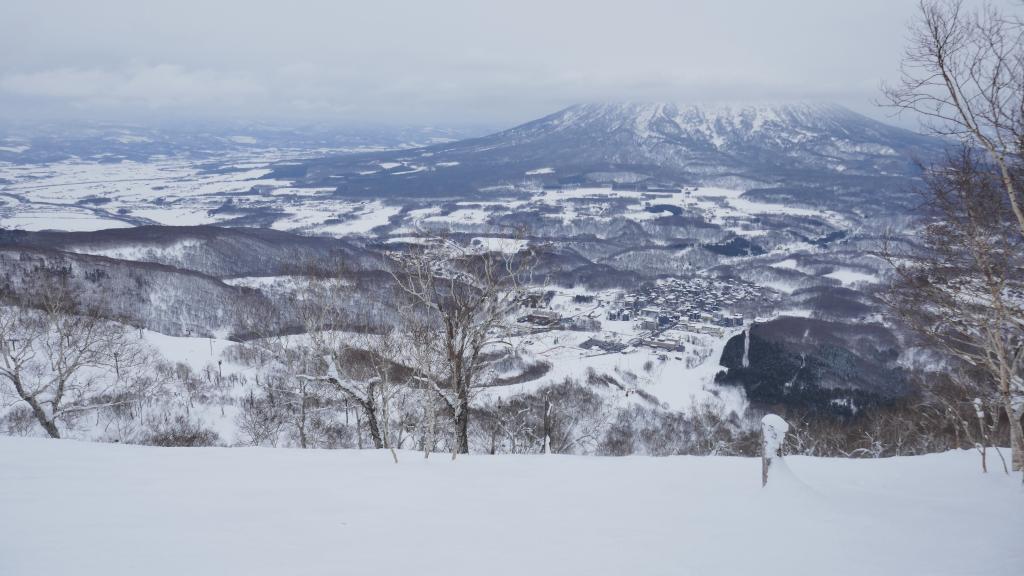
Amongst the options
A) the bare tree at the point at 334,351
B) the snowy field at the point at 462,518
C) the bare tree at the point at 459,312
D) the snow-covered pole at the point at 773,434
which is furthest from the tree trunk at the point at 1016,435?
the bare tree at the point at 334,351

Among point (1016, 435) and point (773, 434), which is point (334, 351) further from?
point (1016, 435)

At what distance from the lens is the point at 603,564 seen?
568 cm

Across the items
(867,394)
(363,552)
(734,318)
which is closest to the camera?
(363,552)

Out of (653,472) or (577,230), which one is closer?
(653,472)

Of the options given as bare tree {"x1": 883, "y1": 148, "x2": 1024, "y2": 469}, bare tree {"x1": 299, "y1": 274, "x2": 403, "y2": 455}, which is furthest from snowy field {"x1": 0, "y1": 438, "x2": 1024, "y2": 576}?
bare tree {"x1": 299, "y1": 274, "x2": 403, "y2": 455}

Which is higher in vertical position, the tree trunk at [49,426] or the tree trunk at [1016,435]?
the tree trunk at [1016,435]

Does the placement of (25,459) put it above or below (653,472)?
above

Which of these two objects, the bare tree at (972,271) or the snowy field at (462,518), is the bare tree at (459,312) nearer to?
the snowy field at (462,518)

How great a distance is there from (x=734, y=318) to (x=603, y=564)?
90864 mm

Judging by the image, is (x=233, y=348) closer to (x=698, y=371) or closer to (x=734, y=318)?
(x=698, y=371)

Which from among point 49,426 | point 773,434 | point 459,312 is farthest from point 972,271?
point 49,426

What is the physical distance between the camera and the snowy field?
5.42 meters

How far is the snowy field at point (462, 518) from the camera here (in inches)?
213

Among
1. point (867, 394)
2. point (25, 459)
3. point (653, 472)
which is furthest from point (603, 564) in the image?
point (867, 394)
